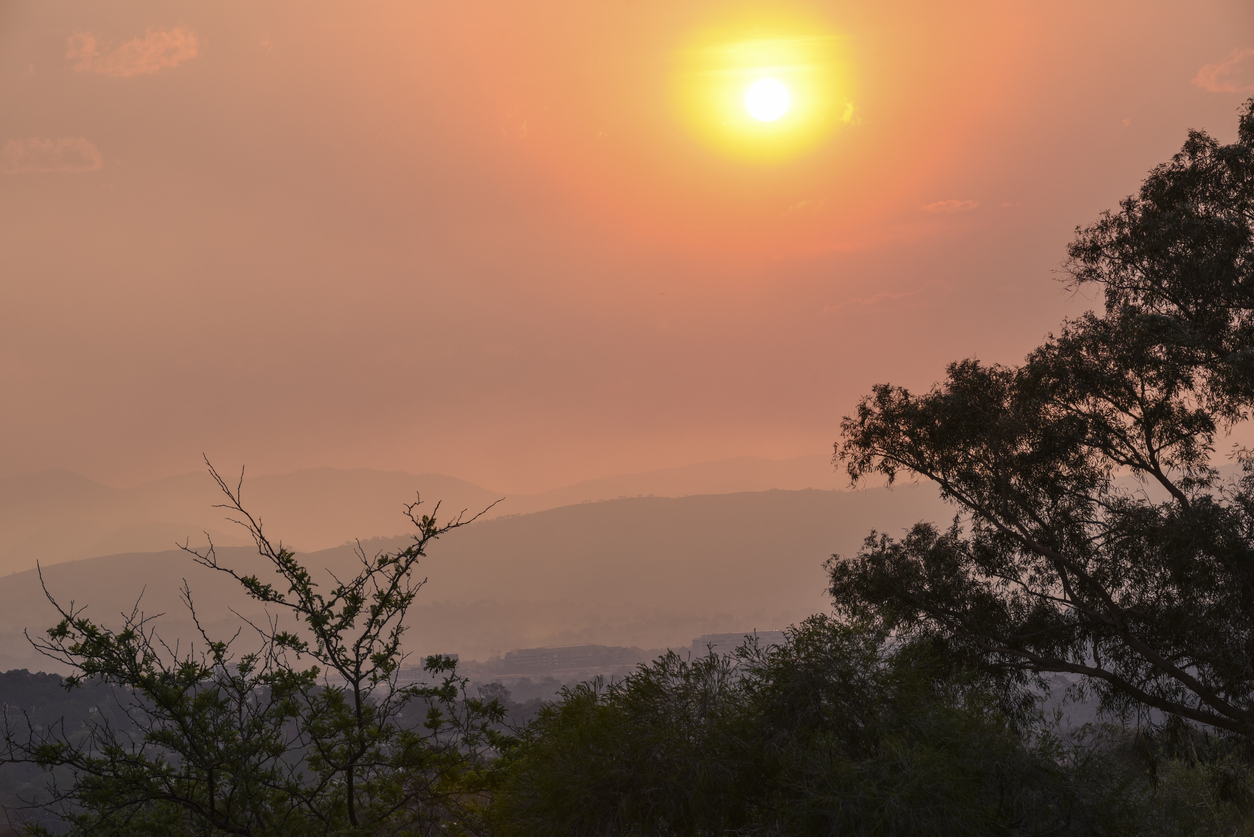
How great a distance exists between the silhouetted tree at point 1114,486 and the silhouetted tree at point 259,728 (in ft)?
29.3

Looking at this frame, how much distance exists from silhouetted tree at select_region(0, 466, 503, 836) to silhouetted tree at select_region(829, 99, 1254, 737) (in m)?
8.94

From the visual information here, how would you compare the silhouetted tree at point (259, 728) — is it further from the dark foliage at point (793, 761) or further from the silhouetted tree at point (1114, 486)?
the silhouetted tree at point (1114, 486)

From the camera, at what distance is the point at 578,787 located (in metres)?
12.9

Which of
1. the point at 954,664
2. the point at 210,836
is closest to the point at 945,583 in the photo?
the point at 954,664

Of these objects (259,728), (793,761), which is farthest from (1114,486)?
(259,728)

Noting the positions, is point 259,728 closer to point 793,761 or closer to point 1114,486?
point 793,761

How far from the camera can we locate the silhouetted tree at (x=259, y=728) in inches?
364

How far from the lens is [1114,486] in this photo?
20.1 meters

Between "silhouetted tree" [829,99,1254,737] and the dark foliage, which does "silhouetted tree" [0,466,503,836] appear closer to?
the dark foliage

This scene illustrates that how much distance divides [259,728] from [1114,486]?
18.6 metres

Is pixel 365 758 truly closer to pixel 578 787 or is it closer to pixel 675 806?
pixel 578 787

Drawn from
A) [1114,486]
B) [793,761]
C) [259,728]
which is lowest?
[793,761]

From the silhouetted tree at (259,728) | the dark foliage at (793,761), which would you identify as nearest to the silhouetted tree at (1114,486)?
the dark foliage at (793,761)

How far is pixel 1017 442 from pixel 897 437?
291cm
